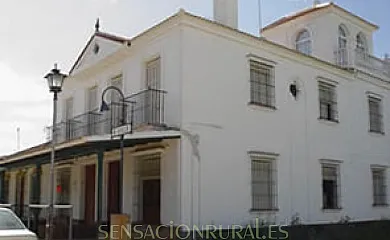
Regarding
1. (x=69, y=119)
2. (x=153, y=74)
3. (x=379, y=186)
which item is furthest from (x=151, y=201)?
(x=379, y=186)

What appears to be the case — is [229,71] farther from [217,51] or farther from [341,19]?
[341,19]

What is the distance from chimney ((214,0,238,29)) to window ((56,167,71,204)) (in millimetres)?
8239

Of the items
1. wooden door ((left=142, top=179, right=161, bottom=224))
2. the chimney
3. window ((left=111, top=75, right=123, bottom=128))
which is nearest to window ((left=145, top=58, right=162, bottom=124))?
window ((left=111, top=75, right=123, bottom=128))

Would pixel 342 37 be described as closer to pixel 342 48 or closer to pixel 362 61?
pixel 342 48

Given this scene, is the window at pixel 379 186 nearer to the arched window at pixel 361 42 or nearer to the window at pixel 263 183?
the arched window at pixel 361 42

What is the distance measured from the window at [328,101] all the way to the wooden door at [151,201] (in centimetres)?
682

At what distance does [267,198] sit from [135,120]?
468cm

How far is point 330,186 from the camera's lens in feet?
57.9

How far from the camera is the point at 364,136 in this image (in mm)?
19547

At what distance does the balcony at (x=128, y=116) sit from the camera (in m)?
13.9

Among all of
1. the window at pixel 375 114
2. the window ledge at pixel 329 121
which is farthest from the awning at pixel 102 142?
the window at pixel 375 114

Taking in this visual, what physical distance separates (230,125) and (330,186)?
5574 mm

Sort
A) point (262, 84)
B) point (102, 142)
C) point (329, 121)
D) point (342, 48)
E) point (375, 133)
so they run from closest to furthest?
point (102, 142)
point (262, 84)
point (329, 121)
point (342, 48)
point (375, 133)

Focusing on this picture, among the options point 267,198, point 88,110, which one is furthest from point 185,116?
point 88,110
